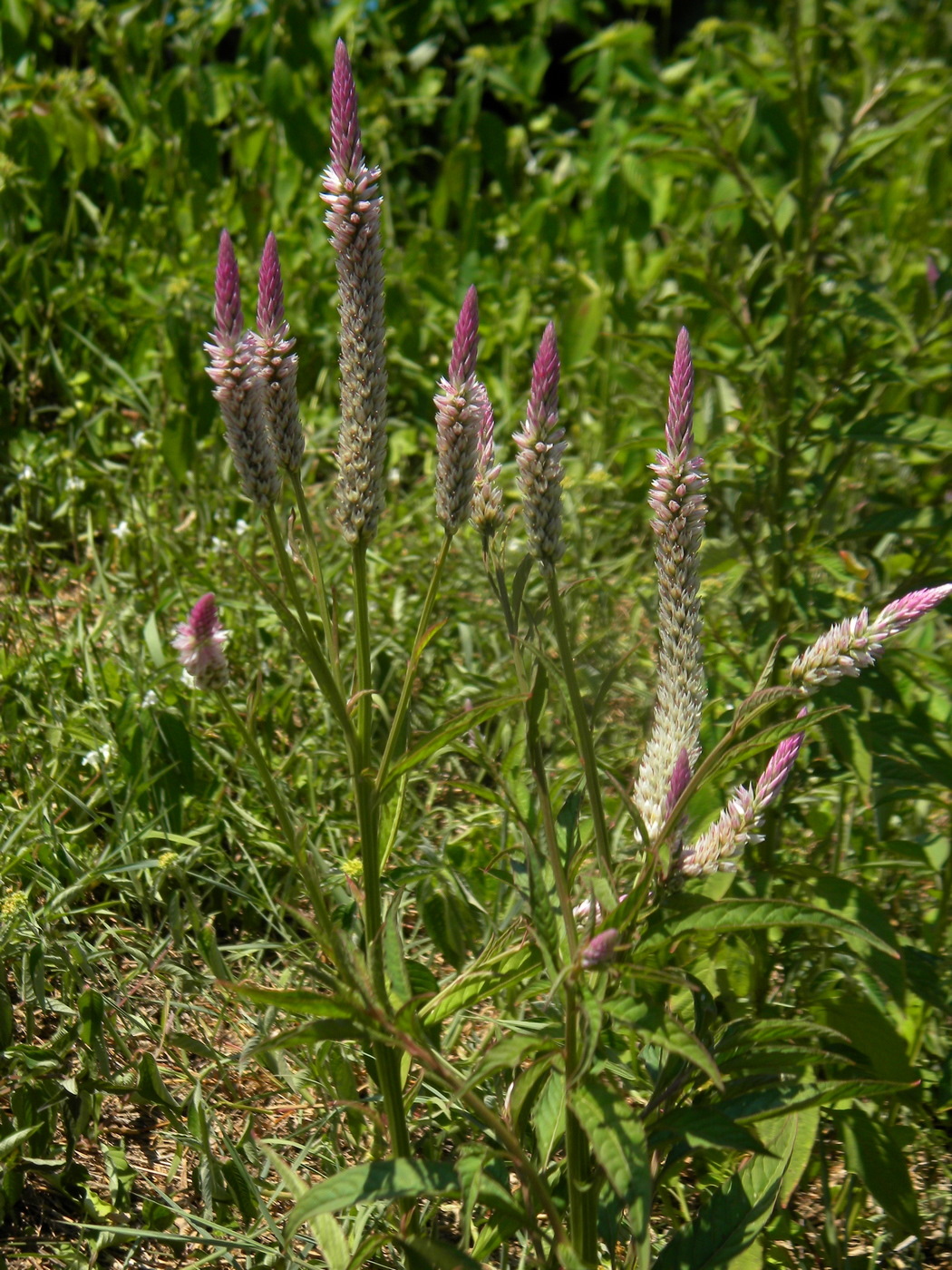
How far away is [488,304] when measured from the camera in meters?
3.77

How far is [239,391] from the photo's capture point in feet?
4.22

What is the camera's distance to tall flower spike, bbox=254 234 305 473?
1.32 metres

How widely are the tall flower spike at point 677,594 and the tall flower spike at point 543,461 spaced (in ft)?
0.31

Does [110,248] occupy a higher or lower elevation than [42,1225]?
higher

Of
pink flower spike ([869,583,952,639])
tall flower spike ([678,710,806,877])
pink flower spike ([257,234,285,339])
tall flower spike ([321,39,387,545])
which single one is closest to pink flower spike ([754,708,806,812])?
tall flower spike ([678,710,806,877])

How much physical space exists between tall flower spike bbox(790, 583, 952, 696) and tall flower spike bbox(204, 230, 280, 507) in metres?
0.55

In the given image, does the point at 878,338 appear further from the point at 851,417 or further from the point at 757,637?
the point at 757,637

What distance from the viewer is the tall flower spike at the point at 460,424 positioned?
1289mm

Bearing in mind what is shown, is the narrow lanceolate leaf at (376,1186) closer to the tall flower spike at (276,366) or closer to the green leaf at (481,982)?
the green leaf at (481,982)

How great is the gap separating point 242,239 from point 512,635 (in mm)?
2776

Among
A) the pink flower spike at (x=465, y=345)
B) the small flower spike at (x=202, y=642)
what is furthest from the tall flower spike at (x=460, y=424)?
the small flower spike at (x=202, y=642)

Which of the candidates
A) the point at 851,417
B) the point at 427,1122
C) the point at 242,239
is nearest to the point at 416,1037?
the point at 427,1122

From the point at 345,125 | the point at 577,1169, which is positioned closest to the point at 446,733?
the point at 577,1169

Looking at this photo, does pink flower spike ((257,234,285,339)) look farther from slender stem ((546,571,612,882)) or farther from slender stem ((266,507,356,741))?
slender stem ((546,571,612,882))
